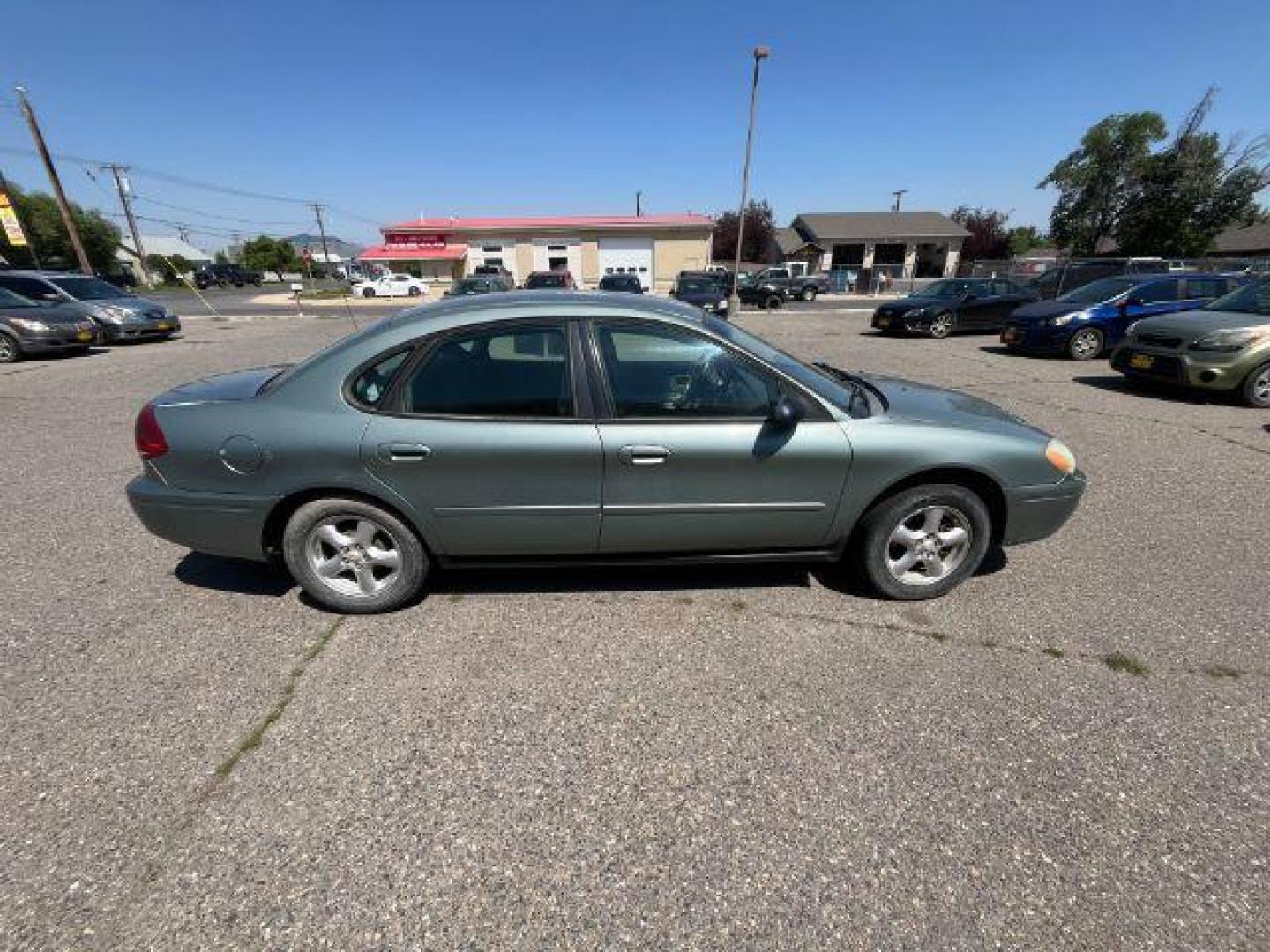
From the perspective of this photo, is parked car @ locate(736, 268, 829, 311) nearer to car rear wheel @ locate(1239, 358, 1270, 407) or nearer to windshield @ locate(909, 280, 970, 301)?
windshield @ locate(909, 280, 970, 301)

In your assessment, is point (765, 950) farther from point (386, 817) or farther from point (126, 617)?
point (126, 617)

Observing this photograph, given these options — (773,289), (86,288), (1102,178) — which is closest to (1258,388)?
(86,288)

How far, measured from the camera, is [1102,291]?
1042 cm

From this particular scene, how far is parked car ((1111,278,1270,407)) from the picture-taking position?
6684mm

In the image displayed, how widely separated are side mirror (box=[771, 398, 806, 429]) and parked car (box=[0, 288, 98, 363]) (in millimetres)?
13887

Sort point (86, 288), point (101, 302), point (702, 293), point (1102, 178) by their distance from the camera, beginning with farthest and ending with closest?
point (1102, 178) → point (702, 293) → point (86, 288) → point (101, 302)

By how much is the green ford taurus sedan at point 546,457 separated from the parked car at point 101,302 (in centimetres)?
1242

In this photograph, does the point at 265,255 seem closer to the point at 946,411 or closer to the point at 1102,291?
the point at 1102,291

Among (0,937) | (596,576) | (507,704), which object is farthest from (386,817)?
(596,576)

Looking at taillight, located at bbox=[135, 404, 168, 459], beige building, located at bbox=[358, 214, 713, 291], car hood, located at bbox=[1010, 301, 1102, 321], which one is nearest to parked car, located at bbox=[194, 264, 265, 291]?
beige building, located at bbox=[358, 214, 713, 291]

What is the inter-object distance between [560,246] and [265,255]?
179 ft

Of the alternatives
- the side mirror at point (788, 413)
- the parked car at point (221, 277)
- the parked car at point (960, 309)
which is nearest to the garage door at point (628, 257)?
the parked car at point (960, 309)

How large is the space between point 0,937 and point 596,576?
2.39 metres

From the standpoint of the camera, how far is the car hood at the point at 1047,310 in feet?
33.7
